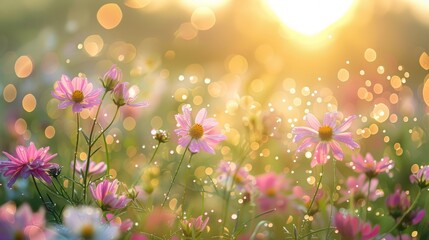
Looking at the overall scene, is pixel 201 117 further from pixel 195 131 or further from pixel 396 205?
pixel 396 205

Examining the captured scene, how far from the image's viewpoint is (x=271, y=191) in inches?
47.7

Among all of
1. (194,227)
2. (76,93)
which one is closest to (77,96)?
(76,93)

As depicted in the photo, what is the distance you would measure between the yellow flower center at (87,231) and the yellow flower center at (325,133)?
41 centimetres

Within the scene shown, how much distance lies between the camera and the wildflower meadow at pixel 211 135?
77 cm

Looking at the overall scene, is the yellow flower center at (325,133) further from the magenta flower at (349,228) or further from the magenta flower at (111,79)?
the magenta flower at (111,79)

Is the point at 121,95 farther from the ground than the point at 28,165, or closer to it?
farther from the ground

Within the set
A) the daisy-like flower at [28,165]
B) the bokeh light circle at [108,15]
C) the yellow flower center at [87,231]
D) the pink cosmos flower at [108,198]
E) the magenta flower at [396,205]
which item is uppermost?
the bokeh light circle at [108,15]

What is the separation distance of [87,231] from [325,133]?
1.38ft

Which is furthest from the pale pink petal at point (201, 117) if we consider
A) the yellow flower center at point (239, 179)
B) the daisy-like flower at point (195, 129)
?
the yellow flower center at point (239, 179)

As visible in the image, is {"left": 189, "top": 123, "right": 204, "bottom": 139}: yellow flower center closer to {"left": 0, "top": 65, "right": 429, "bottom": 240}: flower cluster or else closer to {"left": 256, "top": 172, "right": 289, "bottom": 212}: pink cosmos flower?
{"left": 0, "top": 65, "right": 429, "bottom": 240}: flower cluster

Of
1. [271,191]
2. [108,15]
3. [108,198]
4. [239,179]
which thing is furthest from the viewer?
[108,15]

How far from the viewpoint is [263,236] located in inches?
34.7

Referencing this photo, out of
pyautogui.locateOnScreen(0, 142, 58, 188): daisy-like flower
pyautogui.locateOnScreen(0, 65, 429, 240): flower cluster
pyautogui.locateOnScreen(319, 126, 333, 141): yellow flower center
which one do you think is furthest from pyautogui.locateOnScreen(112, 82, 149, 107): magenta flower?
pyautogui.locateOnScreen(319, 126, 333, 141): yellow flower center

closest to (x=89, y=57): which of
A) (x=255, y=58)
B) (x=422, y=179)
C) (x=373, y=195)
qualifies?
(x=255, y=58)
